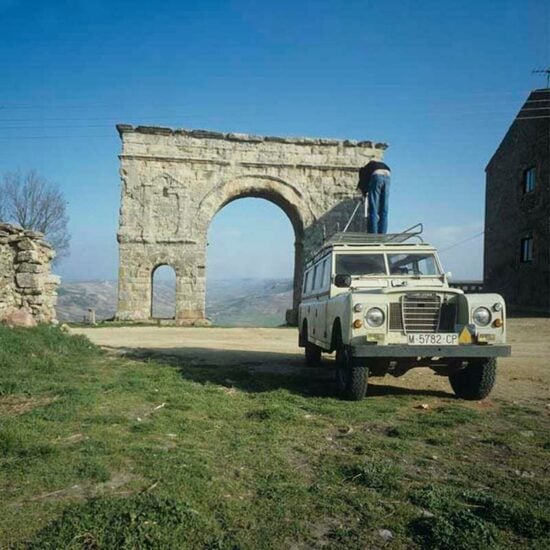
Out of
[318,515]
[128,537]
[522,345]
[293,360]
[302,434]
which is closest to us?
[128,537]

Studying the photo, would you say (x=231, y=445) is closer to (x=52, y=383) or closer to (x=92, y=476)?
(x=92, y=476)

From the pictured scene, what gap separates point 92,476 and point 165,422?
55.5 inches

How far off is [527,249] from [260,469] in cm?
2476

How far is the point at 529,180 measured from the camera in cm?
2417

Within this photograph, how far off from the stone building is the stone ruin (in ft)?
68.7

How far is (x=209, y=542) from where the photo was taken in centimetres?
236

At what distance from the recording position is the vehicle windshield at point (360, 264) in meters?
7.12

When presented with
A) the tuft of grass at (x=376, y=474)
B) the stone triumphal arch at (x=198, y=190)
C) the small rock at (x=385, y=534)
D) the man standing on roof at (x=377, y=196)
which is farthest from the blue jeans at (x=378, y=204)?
the small rock at (x=385, y=534)

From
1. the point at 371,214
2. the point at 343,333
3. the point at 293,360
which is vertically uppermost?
the point at 371,214

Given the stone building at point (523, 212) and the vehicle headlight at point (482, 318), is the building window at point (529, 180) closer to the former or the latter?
the stone building at point (523, 212)

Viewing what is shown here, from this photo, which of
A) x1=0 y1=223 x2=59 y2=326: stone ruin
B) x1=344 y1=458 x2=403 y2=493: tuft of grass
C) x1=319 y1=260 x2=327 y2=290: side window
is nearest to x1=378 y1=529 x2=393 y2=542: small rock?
x1=344 y1=458 x2=403 y2=493: tuft of grass

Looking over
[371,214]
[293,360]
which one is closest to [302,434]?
[293,360]

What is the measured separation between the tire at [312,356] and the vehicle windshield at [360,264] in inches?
77.9

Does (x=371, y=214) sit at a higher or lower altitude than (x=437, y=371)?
higher
